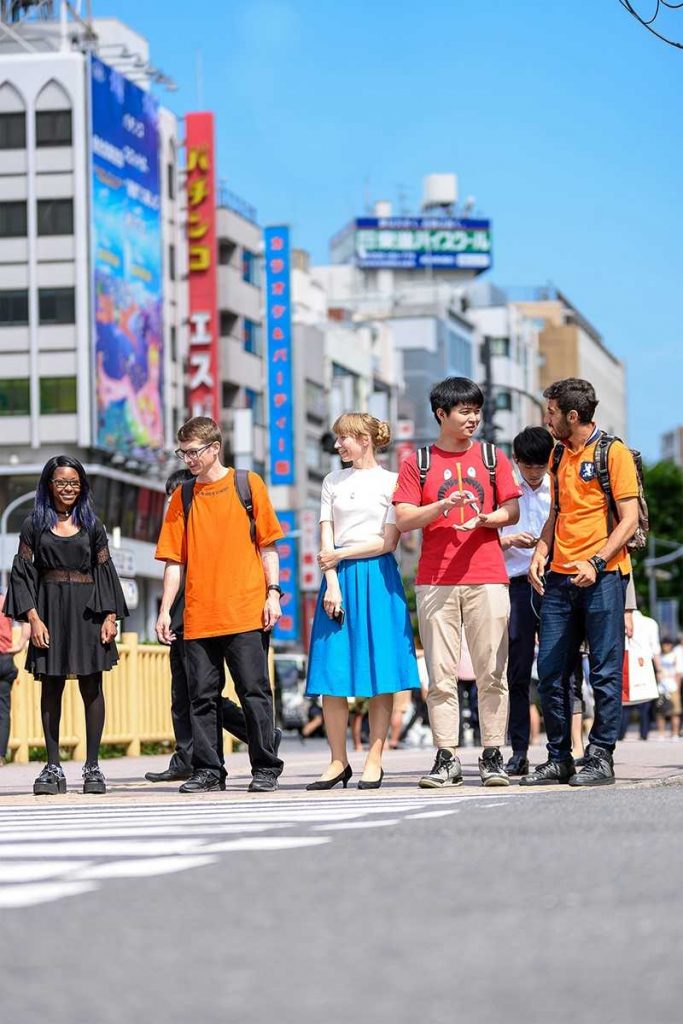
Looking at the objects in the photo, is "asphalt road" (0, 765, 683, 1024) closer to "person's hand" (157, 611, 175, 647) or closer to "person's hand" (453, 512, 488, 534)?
"person's hand" (453, 512, 488, 534)

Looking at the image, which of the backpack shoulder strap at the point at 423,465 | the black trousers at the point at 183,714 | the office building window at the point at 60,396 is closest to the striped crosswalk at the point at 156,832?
the backpack shoulder strap at the point at 423,465

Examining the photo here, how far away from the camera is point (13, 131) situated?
76.4 meters

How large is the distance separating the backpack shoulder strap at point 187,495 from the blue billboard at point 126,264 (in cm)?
6380

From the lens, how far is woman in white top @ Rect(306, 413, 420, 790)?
11.9 metres

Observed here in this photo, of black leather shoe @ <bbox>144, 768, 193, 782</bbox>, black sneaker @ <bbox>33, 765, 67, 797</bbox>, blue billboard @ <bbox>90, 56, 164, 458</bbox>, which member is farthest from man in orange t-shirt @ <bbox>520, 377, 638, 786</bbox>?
blue billboard @ <bbox>90, 56, 164, 458</bbox>

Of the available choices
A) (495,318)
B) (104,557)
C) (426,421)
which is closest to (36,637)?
(104,557)

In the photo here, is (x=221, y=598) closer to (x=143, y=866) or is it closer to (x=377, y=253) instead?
(x=143, y=866)

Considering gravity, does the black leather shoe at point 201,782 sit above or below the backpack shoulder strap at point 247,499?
below

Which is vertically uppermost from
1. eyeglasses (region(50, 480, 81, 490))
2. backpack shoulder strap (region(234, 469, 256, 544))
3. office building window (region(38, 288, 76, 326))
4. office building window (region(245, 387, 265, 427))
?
office building window (region(38, 288, 76, 326))

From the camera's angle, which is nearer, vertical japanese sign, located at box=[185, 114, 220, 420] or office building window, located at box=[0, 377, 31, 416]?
office building window, located at box=[0, 377, 31, 416]

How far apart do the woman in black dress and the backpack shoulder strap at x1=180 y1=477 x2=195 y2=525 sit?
858 mm

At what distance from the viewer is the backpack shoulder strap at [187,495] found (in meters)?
12.3

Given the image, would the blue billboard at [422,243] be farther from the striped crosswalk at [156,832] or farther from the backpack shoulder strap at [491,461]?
the striped crosswalk at [156,832]

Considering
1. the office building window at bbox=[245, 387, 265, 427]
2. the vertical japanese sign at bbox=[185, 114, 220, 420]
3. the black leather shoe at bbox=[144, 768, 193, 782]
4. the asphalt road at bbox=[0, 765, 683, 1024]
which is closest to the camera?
the asphalt road at bbox=[0, 765, 683, 1024]
